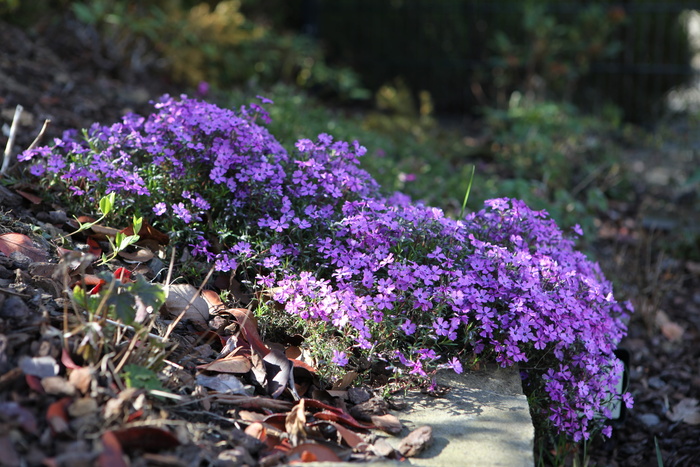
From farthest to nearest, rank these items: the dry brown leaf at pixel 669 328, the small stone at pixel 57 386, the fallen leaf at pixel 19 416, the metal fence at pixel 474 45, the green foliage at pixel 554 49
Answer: the metal fence at pixel 474 45, the green foliage at pixel 554 49, the dry brown leaf at pixel 669 328, the small stone at pixel 57 386, the fallen leaf at pixel 19 416

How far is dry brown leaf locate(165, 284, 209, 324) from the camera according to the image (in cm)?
227

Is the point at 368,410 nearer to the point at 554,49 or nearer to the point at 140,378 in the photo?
the point at 140,378

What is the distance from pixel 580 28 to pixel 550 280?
6295 mm

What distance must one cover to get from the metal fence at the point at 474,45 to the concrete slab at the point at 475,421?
6277mm

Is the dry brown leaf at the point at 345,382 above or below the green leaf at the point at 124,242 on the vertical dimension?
below

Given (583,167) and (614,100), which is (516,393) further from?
(614,100)

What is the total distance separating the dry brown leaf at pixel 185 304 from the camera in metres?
2.27

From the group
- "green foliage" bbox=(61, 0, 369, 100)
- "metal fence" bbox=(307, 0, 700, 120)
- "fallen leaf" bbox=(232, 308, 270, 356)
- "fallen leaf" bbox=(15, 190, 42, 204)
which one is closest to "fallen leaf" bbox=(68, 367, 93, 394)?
"fallen leaf" bbox=(232, 308, 270, 356)

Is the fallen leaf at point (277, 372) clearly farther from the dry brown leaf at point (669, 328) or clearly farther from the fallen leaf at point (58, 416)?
the dry brown leaf at point (669, 328)

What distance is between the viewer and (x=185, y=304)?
229 centimetres

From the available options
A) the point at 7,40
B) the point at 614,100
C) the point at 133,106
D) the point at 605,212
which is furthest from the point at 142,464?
the point at 614,100

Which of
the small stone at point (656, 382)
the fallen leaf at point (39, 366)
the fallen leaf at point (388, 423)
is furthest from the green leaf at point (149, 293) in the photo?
the small stone at point (656, 382)

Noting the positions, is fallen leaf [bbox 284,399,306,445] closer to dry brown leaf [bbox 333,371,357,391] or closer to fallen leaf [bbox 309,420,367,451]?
fallen leaf [bbox 309,420,367,451]

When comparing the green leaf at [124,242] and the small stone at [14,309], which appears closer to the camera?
the small stone at [14,309]
